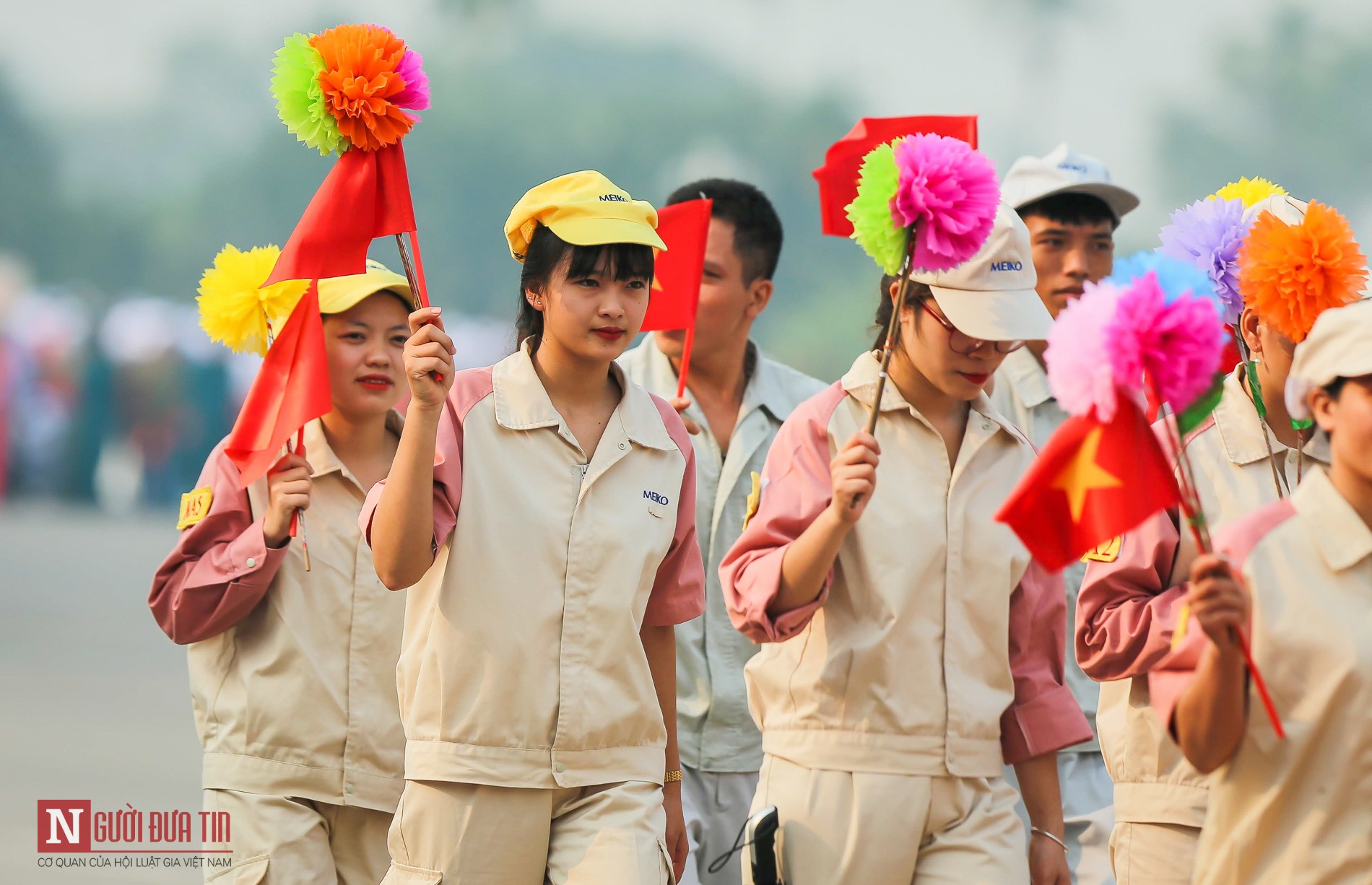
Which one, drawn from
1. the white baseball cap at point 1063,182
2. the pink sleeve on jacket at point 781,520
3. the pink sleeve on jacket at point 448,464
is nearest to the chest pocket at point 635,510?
the pink sleeve on jacket at point 781,520

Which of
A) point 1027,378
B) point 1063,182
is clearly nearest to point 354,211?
point 1027,378

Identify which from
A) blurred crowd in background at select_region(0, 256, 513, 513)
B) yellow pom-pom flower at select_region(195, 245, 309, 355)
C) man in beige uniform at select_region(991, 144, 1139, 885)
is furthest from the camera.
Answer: blurred crowd in background at select_region(0, 256, 513, 513)

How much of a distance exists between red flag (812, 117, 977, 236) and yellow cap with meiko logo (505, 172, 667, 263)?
89 centimetres

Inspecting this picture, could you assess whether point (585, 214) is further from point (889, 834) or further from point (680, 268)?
point (889, 834)

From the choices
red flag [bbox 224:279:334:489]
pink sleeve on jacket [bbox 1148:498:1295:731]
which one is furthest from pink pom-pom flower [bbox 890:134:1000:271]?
red flag [bbox 224:279:334:489]

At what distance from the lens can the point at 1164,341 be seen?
2676 mm

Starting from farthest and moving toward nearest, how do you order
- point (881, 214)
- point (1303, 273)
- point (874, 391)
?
point (874, 391) → point (881, 214) → point (1303, 273)

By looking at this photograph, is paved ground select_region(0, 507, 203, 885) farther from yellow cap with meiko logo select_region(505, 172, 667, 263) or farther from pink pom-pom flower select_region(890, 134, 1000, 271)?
pink pom-pom flower select_region(890, 134, 1000, 271)

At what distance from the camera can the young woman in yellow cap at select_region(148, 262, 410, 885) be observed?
14.0ft

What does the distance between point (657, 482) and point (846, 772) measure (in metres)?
0.78

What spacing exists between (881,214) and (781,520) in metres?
0.72

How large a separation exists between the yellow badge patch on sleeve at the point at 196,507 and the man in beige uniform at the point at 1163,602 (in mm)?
2294

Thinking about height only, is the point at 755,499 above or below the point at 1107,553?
above

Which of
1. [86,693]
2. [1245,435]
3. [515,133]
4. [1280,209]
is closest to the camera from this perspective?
[1245,435]
